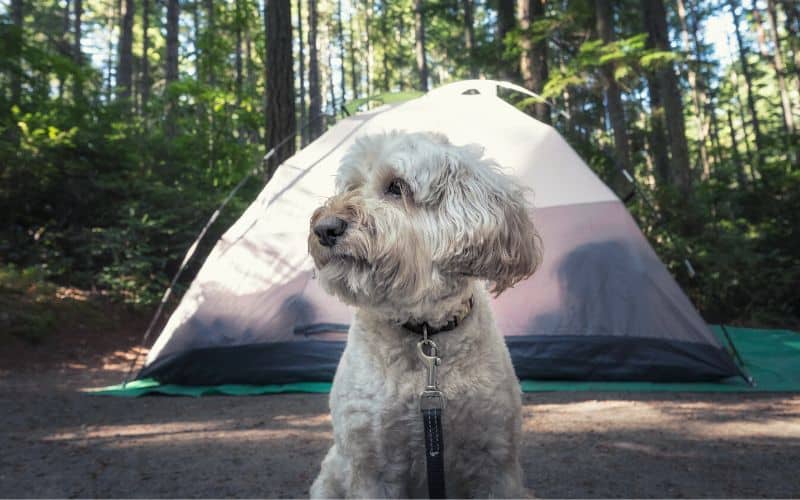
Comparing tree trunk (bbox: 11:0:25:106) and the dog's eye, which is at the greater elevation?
tree trunk (bbox: 11:0:25:106)

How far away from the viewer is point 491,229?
5.41 ft

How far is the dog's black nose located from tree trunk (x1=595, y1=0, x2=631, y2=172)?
8.63 m

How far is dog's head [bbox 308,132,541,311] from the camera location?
1.59 meters

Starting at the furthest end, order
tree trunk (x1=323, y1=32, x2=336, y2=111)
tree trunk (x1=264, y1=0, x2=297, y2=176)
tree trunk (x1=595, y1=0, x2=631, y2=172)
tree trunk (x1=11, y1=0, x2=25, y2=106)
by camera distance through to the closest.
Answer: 1. tree trunk (x1=323, y1=32, x2=336, y2=111)
2. tree trunk (x1=595, y1=0, x2=631, y2=172)
3. tree trunk (x1=264, y1=0, x2=297, y2=176)
4. tree trunk (x1=11, y1=0, x2=25, y2=106)

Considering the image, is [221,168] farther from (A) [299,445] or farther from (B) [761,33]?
(B) [761,33]

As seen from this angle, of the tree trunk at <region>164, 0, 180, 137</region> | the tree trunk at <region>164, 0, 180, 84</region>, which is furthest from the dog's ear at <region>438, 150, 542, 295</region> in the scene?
the tree trunk at <region>164, 0, 180, 84</region>

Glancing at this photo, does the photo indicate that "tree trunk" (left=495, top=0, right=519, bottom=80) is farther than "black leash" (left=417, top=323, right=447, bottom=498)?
Yes

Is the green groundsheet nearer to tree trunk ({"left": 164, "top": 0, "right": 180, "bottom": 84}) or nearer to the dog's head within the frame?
the dog's head

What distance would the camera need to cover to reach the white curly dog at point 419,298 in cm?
161

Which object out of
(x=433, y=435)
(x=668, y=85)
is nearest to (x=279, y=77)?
(x=433, y=435)

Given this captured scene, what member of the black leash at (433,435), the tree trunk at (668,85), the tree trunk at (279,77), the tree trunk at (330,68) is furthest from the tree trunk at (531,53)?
the tree trunk at (330,68)

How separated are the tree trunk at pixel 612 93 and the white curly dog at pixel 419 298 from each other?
8.33 meters

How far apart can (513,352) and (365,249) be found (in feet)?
12.0

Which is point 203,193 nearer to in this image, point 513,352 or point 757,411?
point 513,352
